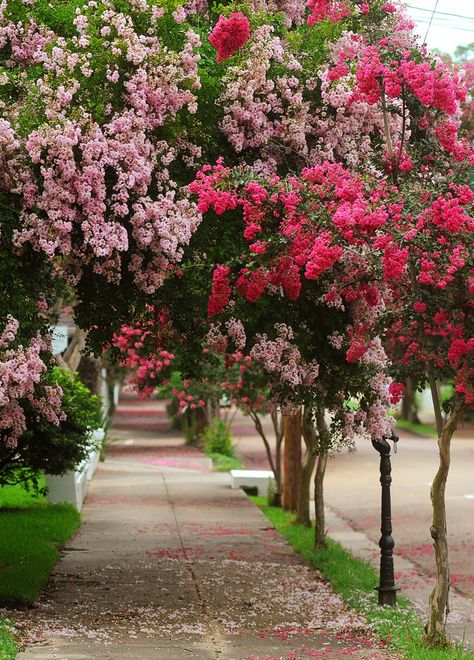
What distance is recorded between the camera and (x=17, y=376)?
911cm

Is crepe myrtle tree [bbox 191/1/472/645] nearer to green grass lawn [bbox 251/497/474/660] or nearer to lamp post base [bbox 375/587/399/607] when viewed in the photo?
green grass lawn [bbox 251/497/474/660]

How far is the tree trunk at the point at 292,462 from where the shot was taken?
19625 mm

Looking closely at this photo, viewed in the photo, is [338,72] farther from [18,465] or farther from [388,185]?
[18,465]

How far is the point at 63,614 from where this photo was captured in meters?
10.8

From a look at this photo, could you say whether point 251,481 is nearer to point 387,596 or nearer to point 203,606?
point 387,596

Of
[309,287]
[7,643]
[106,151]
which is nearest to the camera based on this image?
[7,643]

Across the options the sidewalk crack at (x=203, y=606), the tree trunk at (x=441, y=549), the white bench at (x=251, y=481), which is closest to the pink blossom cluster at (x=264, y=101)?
the tree trunk at (x=441, y=549)

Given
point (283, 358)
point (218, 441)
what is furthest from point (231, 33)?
point (218, 441)

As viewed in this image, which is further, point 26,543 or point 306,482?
point 306,482

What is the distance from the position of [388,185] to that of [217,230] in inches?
80.8

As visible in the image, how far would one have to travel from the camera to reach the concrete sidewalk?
9.46 meters

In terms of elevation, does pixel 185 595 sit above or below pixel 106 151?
below

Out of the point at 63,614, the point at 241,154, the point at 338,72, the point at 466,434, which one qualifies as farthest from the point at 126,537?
the point at 466,434

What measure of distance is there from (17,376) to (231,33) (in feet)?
12.9
